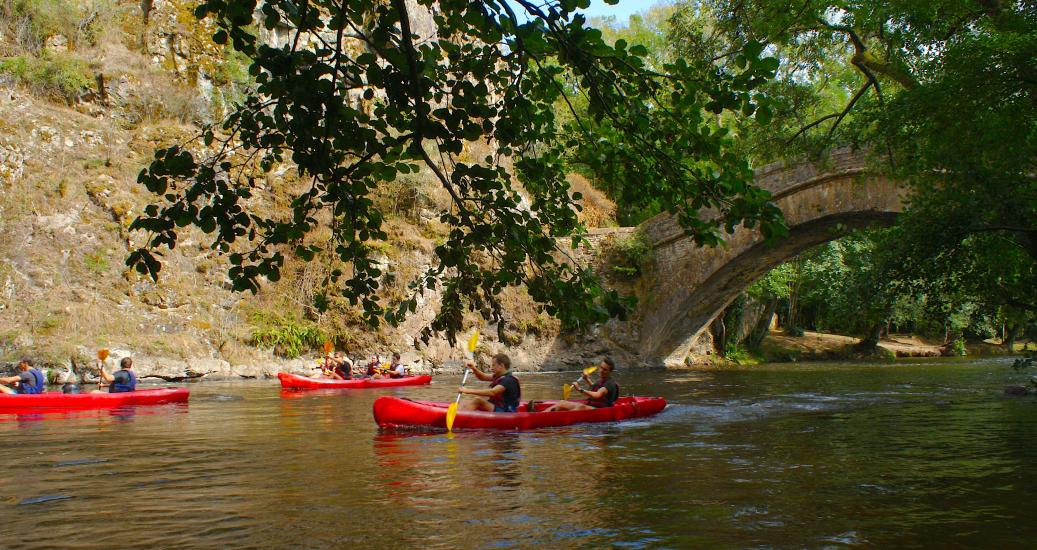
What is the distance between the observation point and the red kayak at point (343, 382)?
1495cm

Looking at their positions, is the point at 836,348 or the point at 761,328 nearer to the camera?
the point at 761,328

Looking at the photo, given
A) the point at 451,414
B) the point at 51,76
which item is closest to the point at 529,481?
the point at 451,414

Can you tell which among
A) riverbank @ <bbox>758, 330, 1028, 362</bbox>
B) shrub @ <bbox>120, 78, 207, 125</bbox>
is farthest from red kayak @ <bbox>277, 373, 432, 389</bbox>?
riverbank @ <bbox>758, 330, 1028, 362</bbox>

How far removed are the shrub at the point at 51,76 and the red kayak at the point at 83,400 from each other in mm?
12134

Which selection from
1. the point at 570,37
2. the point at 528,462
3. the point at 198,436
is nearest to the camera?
the point at 570,37

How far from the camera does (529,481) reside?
231 inches

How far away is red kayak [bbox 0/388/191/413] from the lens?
11430 mm

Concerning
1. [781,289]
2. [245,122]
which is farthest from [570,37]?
[781,289]

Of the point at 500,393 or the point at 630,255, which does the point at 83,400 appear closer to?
the point at 500,393

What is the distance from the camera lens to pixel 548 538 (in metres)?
4.15

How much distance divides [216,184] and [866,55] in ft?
36.6

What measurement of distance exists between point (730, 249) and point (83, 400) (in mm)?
13727

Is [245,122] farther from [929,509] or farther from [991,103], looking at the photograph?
[991,103]

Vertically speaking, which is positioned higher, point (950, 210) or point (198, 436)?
point (950, 210)
